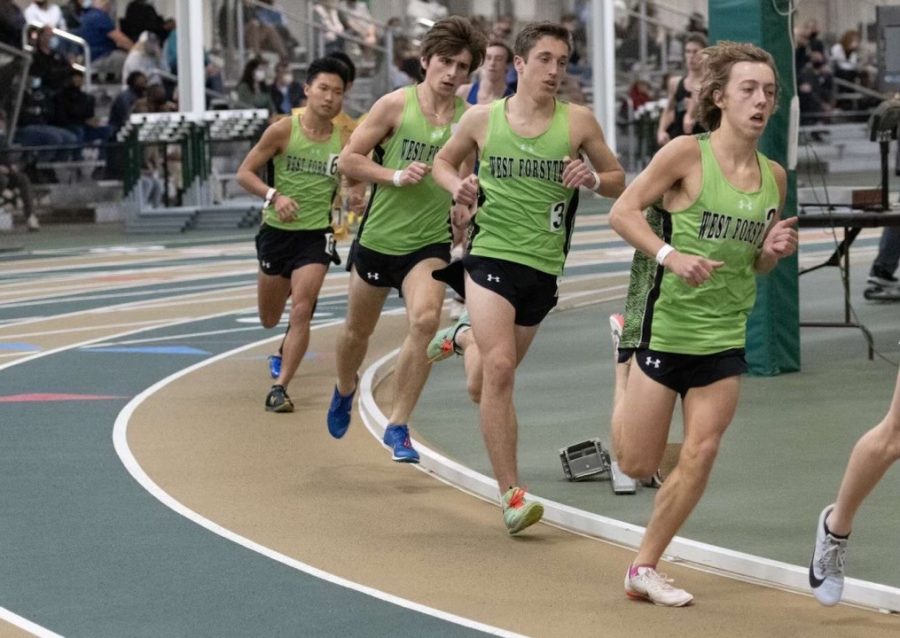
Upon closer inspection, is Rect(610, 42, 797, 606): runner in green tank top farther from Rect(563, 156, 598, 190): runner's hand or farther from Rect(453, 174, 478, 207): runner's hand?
Rect(453, 174, 478, 207): runner's hand

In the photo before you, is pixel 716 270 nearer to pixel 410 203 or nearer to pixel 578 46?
pixel 410 203

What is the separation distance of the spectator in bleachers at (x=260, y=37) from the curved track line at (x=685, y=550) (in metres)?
22.0

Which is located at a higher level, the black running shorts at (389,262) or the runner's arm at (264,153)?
the runner's arm at (264,153)

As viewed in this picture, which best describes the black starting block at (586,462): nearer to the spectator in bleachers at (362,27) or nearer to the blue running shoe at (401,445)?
the blue running shoe at (401,445)

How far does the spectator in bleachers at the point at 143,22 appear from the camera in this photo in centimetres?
3316

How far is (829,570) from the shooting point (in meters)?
7.21

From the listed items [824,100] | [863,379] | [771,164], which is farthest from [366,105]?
[771,164]

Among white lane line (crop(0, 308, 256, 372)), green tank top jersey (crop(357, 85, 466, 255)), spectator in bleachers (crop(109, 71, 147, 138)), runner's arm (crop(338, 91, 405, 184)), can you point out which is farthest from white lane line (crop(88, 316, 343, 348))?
spectator in bleachers (crop(109, 71, 147, 138))

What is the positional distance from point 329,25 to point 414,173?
76.6 ft

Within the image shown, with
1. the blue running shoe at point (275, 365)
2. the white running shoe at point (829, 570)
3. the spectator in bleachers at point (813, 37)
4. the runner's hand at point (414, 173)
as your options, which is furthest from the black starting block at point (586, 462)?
the spectator in bleachers at point (813, 37)

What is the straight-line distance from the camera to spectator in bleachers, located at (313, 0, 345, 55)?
3278 centimetres

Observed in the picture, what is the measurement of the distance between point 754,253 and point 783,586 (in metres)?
1.30

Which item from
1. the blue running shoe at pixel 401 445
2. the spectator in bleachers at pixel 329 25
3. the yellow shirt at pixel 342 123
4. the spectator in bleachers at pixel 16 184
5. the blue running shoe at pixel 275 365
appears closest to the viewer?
the blue running shoe at pixel 401 445

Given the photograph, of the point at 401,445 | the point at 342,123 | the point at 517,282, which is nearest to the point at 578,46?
the point at 342,123
